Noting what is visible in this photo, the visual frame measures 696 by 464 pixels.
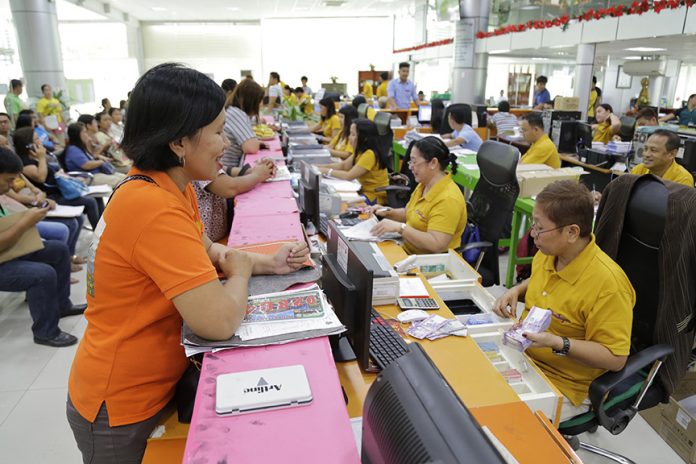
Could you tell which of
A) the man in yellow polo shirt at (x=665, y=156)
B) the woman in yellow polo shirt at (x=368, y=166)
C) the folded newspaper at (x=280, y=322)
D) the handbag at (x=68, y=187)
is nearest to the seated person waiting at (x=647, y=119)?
the man in yellow polo shirt at (x=665, y=156)

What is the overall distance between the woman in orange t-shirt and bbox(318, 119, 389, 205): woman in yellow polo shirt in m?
3.51

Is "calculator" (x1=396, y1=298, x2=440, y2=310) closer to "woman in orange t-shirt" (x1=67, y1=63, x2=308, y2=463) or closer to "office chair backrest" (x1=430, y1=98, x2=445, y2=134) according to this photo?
"woman in orange t-shirt" (x1=67, y1=63, x2=308, y2=463)

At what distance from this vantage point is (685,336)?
1856 mm

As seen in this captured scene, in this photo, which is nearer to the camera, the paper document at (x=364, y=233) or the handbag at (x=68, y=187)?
the paper document at (x=364, y=233)

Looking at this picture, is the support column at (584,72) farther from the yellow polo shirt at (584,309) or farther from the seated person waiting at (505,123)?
the yellow polo shirt at (584,309)

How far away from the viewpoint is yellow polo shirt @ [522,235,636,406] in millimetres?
1727

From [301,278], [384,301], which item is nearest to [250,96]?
[384,301]

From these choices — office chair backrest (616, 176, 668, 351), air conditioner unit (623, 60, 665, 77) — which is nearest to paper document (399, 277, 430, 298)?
office chair backrest (616, 176, 668, 351)

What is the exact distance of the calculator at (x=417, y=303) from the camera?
6.48ft

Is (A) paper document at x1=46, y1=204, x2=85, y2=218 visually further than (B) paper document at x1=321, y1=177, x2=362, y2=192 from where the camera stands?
Yes

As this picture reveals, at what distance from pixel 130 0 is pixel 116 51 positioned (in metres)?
3.82

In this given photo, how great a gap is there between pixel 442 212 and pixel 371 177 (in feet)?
6.61

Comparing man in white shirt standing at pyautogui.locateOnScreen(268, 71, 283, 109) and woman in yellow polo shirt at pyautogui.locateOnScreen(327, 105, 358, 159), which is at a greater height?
man in white shirt standing at pyautogui.locateOnScreen(268, 71, 283, 109)

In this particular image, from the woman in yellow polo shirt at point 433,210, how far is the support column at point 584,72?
7.03 m
